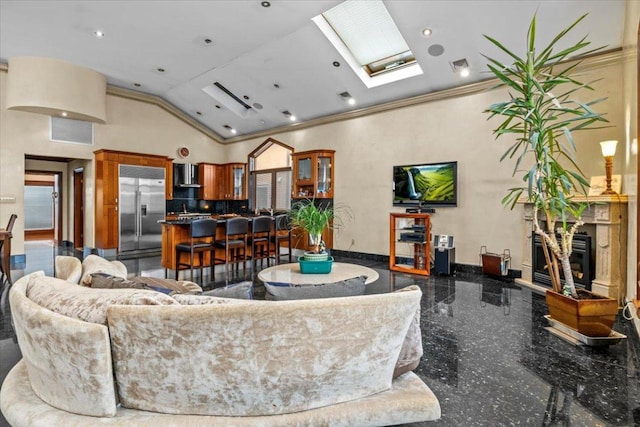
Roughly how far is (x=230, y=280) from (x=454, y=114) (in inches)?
182

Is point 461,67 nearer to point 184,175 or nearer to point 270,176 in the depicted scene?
point 270,176

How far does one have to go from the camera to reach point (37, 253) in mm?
7820

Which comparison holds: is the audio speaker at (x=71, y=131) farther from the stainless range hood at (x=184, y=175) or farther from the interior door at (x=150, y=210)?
the stainless range hood at (x=184, y=175)

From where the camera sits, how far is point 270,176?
29.8ft

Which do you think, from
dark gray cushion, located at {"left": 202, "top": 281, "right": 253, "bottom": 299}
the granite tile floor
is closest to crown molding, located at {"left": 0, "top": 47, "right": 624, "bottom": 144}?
the granite tile floor

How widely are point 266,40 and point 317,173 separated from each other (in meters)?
2.95

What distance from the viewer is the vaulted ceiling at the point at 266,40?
4.29 meters

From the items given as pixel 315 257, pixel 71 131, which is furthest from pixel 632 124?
pixel 71 131

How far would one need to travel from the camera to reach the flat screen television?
19.0 ft

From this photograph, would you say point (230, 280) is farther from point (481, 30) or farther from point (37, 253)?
point (37, 253)

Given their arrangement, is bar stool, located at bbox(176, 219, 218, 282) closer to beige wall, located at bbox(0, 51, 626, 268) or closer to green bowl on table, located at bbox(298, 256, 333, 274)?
green bowl on table, located at bbox(298, 256, 333, 274)

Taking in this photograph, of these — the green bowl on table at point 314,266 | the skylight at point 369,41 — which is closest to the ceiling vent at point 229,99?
the skylight at point 369,41

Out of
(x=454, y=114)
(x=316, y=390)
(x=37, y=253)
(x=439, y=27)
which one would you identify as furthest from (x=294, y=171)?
(x=316, y=390)

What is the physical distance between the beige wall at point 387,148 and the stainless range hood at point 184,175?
17.9 inches
